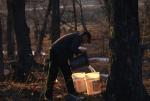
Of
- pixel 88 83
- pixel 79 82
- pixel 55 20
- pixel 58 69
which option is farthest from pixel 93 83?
pixel 55 20

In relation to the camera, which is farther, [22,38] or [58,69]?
[22,38]

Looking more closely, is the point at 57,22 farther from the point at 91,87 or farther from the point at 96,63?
the point at 91,87

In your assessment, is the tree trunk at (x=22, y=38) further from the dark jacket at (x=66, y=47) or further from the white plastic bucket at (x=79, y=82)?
the dark jacket at (x=66, y=47)

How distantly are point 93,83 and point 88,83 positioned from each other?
123mm

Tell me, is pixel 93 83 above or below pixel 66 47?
below

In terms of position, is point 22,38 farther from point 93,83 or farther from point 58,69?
point 93,83

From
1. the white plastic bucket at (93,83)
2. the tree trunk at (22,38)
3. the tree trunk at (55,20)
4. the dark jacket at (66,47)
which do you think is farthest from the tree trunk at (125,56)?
the tree trunk at (55,20)

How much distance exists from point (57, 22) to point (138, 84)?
10337mm

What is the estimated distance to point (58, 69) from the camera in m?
10.1

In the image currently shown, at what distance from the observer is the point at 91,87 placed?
10320 millimetres

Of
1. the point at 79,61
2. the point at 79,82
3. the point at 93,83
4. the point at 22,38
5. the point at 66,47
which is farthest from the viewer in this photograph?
the point at 22,38

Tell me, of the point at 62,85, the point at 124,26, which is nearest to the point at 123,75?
the point at 124,26

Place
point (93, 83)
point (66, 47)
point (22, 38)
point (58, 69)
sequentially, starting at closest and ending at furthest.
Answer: point (66, 47)
point (58, 69)
point (93, 83)
point (22, 38)

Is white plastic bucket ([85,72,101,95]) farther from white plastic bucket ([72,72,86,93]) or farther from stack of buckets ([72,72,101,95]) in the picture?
white plastic bucket ([72,72,86,93])
